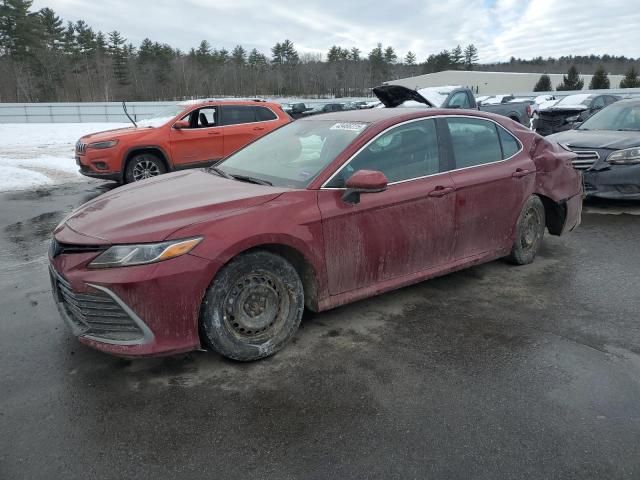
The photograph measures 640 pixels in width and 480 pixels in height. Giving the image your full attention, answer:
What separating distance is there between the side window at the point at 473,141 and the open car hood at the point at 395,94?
190 cm

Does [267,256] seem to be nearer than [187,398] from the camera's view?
No

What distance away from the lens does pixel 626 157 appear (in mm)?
7188

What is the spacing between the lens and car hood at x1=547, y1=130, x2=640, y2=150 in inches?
290

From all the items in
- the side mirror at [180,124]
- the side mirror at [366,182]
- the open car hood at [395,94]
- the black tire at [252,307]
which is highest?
the open car hood at [395,94]

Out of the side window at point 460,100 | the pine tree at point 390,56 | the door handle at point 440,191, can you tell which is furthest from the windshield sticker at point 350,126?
the pine tree at point 390,56

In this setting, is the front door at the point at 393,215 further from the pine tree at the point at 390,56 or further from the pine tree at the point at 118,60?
the pine tree at the point at 390,56

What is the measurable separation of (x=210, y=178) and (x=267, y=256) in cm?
109

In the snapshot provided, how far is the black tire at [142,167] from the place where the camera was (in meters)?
9.40

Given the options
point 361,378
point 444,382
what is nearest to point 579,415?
A: point 444,382

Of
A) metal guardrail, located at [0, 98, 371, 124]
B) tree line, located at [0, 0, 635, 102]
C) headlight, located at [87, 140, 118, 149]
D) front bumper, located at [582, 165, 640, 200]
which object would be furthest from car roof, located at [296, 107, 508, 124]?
tree line, located at [0, 0, 635, 102]

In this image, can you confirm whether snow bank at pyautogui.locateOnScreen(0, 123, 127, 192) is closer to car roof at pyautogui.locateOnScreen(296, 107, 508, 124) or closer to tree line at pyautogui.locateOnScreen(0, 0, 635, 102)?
car roof at pyautogui.locateOnScreen(296, 107, 508, 124)

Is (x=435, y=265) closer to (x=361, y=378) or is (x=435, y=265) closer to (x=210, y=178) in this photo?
(x=361, y=378)

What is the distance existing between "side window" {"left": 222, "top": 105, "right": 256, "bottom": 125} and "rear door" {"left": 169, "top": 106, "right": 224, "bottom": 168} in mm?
190

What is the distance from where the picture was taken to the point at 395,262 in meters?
3.85
